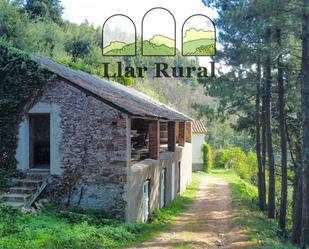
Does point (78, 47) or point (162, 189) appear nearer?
point (162, 189)

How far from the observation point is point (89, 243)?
11.3m

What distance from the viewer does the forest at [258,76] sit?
13.4m

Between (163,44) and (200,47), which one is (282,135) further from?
(163,44)

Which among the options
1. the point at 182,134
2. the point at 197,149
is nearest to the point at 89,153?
the point at 182,134

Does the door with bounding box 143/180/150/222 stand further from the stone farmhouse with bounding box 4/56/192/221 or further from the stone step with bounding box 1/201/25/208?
the stone step with bounding box 1/201/25/208

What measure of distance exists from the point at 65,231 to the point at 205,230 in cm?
681

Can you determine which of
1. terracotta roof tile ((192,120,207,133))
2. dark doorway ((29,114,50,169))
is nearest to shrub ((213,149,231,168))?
terracotta roof tile ((192,120,207,133))

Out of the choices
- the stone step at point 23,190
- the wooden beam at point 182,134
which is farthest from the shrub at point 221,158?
the stone step at point 23,190

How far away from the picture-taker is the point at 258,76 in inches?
903

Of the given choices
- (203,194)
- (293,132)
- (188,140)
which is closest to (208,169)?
(188,140)

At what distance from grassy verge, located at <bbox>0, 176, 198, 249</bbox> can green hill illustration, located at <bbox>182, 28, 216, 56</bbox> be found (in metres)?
9.89

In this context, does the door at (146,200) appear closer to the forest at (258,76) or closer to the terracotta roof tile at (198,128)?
the forest at (258,76)

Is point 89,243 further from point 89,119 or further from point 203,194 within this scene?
point 203,194

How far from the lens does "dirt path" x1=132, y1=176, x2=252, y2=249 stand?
13.4 m
